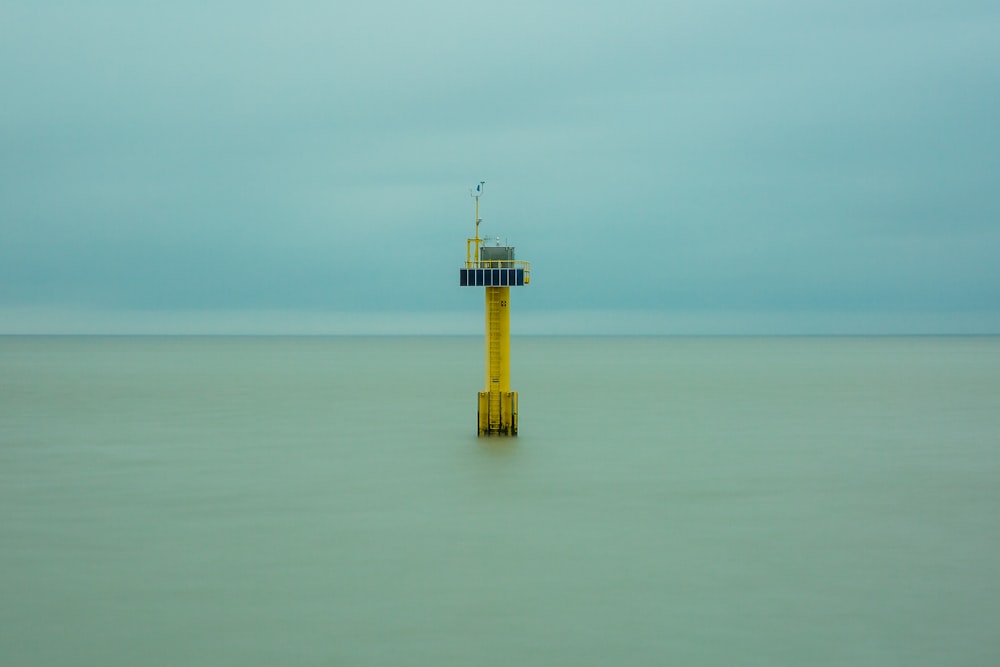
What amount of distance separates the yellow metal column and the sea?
1162mm

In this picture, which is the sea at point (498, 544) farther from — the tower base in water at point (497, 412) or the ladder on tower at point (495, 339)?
the ladder on tower at point (495, 339)

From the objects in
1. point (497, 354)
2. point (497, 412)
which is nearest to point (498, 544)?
point (497, 354)

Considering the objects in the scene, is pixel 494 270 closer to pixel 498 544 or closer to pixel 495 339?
pixel 495 339

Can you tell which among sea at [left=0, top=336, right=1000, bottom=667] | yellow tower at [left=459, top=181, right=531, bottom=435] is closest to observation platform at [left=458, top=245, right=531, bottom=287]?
yellow tower at [left=459, top=181, right=531, bottom=435]

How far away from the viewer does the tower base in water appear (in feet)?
86.7

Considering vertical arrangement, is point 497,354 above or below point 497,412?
above

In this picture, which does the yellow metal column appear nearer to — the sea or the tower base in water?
the tower base in water

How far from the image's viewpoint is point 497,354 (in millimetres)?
24578

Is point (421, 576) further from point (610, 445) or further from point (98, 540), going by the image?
point (610, 445)

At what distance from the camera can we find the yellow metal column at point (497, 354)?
967 inches

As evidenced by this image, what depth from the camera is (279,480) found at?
22.2 m

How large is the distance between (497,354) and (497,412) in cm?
253

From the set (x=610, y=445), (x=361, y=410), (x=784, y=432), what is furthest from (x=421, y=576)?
(x=361, y=410)

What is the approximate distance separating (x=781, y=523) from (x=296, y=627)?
932 centimetres
